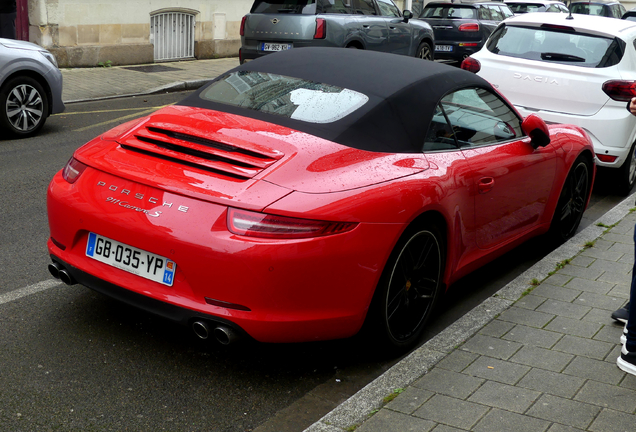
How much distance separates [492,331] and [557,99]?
13.6 ft

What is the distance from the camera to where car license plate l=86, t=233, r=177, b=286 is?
11.1ft

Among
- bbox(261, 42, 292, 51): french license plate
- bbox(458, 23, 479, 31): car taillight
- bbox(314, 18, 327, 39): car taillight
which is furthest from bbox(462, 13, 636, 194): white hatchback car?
bbox(458, 23, 479, 31): car taillight

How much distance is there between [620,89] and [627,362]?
4.34 m

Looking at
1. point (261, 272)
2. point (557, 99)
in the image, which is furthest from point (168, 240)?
point (557, 99)

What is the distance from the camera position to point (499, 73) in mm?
7941

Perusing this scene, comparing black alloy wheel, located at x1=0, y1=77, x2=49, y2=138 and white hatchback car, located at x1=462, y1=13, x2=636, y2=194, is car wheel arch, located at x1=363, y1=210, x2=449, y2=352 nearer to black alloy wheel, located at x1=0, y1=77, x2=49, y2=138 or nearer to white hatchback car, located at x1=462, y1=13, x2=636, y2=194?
white hatchback car, located at x1=462, y1=13, x2=636, y2=194

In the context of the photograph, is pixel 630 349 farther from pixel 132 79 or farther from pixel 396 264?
pixel 132 79

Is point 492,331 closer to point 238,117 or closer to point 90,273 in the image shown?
point 238,117

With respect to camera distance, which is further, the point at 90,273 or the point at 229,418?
the point at 90,273

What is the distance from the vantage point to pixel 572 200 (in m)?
5.91

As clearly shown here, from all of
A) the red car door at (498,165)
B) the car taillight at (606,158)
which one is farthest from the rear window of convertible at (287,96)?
the car taillight at (606,158)

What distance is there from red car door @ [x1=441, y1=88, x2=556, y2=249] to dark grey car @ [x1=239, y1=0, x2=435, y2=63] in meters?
8.66

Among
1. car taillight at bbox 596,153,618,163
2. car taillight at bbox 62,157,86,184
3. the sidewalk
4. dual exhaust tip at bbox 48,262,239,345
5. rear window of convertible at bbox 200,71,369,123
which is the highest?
rear window of convertible at bbox 200,71,369,123

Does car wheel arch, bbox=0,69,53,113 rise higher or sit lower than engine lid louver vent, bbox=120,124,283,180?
lower
